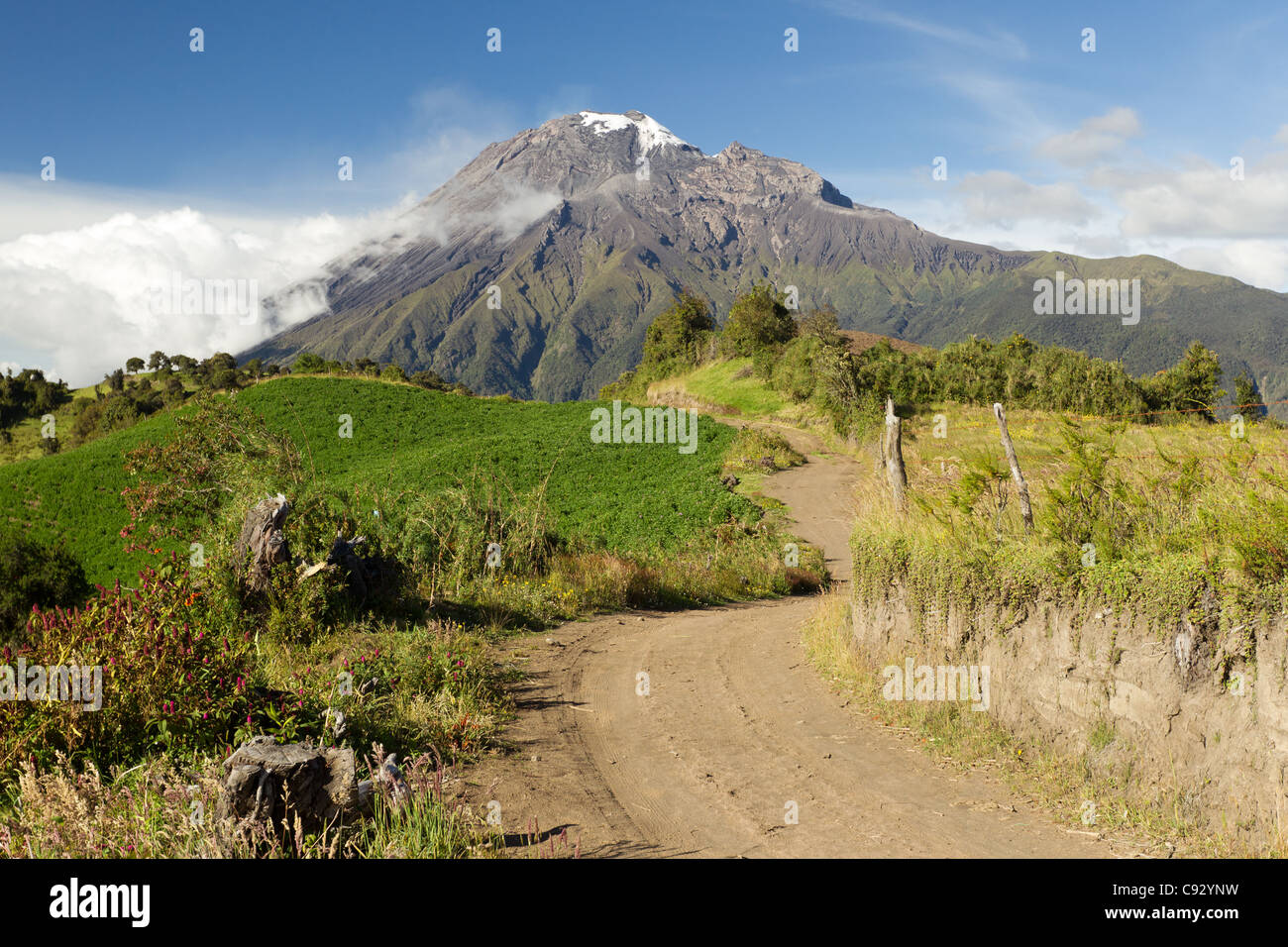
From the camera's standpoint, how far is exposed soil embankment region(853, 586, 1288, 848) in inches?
179

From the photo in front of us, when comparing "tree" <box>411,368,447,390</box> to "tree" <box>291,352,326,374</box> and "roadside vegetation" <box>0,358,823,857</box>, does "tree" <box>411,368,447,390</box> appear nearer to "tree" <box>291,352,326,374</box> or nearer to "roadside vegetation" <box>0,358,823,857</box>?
"tree" <box>291,352,326,374</box>

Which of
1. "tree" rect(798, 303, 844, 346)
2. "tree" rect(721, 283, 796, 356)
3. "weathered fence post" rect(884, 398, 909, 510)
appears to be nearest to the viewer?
"weathered fence post" rect(884, 398, 909, 510)

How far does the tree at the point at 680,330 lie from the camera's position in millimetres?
67875

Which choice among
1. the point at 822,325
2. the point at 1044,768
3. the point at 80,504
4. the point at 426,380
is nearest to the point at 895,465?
the point at 1044,768

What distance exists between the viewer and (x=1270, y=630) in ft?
15.2

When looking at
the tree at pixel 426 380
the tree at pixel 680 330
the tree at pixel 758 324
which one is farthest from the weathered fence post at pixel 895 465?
the tree at pixel 426 380

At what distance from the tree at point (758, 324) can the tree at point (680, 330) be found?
7.57 m

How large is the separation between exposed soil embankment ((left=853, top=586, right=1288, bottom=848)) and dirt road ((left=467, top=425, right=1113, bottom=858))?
675 mm

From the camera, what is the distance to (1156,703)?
5.22 metres

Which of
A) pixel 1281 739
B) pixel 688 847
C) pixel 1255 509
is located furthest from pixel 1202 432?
pixel 688 847

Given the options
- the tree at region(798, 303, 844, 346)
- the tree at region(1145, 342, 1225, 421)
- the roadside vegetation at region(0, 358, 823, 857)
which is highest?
the tree at region(798, 303, 844, 346)

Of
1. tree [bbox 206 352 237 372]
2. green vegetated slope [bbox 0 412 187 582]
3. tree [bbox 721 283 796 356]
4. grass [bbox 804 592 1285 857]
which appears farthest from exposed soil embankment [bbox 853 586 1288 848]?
tree [bbox 206 352 237 372]

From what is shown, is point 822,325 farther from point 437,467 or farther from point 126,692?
point 126,692

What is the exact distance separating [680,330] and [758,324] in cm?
1385
